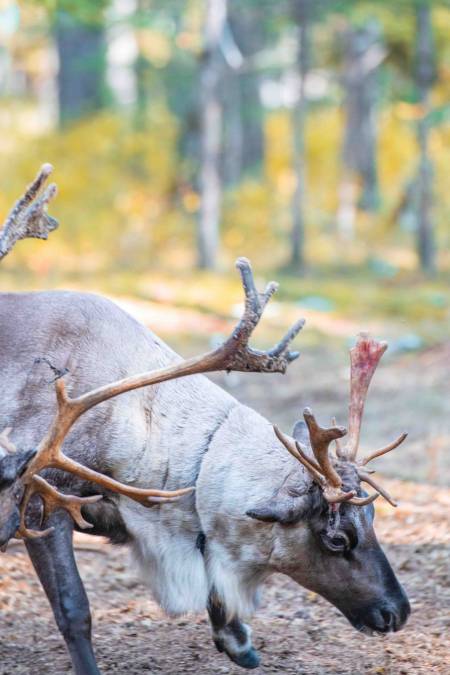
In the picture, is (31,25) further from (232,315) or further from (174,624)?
(174,624)

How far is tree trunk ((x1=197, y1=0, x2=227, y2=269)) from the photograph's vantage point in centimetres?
1650

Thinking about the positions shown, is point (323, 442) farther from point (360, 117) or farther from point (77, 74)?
point (77, 74)

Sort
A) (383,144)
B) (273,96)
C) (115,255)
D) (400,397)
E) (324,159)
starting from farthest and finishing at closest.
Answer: (273,96) → (383,144) → (324,159) → (115,255) → (400,397)

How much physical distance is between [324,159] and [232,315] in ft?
52.6

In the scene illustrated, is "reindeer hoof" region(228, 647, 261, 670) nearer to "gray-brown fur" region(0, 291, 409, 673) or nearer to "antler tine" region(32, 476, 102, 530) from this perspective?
"gray-brown fur" region(0, 291, 409, 673)

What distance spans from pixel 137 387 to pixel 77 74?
21.3m

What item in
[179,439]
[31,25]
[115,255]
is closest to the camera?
[179,439]

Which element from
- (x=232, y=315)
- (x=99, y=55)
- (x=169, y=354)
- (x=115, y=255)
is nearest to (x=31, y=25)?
(x=99, y=55)

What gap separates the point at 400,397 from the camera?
991 centimetres

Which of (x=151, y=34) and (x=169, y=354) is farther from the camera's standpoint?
→ (x=151, y=34)

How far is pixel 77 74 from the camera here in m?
24.2

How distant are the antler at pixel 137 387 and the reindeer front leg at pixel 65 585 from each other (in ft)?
0.95

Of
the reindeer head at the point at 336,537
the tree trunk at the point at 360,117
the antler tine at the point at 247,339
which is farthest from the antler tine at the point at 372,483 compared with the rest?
the tree trunk at the point at 360,117

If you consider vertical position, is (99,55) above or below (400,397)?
above
